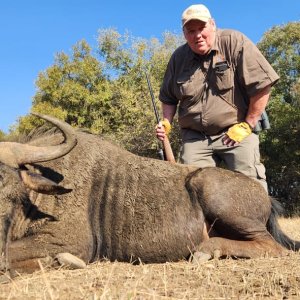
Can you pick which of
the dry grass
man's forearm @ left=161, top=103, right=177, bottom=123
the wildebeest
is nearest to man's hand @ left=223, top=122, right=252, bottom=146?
the wildebeest

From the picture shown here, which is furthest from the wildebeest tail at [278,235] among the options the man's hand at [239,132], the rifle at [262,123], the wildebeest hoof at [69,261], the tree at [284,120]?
the tree at [284,120]

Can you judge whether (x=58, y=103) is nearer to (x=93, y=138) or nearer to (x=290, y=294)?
(x=93, y=138)

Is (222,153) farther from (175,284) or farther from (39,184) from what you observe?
(175,284)

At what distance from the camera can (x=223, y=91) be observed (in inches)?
243

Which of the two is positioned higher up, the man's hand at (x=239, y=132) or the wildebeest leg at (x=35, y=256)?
the man's hand at (x=239, y=132)

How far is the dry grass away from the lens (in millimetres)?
3173

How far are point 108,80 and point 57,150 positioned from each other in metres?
27.3

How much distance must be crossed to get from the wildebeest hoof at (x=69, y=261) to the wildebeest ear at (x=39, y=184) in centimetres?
64

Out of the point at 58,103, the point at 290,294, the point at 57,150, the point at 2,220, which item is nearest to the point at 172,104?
the point at 57,150

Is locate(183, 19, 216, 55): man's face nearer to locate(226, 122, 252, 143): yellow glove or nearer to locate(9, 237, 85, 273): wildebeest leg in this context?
locate(226, 122, 252, 143): yellow glove

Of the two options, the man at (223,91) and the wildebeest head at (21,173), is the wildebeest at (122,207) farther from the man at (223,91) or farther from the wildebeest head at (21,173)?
the man at (223,91)

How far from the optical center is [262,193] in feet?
18.3

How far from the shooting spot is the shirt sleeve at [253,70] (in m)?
5.99

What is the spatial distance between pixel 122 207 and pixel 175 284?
1880mm
